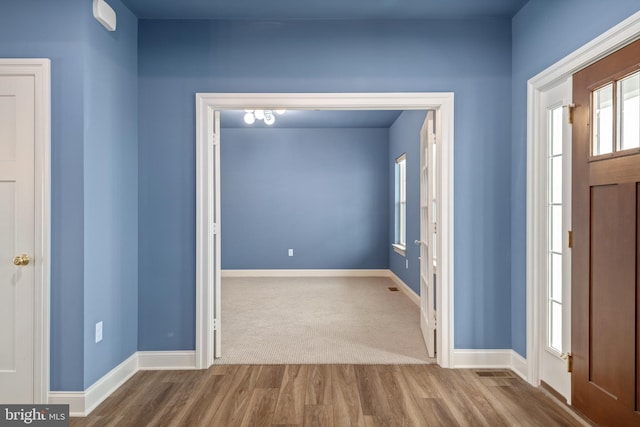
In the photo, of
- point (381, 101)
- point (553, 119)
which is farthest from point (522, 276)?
point (381, 101)

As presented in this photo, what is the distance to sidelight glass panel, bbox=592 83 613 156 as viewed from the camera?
2.15 metres

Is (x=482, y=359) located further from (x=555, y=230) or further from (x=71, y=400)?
(x=71, y=400)

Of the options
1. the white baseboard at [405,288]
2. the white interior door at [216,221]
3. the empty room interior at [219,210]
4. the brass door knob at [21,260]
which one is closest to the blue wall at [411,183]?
the white baseboard at [405,288]

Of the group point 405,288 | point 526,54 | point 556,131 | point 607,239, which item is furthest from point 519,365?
point 405,288

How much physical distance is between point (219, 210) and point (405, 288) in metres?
3.65

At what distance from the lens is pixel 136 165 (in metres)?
3.18

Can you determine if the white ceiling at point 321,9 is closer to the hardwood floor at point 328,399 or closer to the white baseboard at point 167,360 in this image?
the white baseboard at point 167,360

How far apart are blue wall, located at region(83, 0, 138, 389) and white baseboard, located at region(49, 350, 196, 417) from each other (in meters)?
0.06

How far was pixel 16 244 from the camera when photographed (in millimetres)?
2455

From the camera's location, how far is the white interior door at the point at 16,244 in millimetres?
2451

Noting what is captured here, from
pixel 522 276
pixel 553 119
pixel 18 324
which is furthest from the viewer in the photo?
pixel 522 276

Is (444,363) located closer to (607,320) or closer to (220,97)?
(607,320)

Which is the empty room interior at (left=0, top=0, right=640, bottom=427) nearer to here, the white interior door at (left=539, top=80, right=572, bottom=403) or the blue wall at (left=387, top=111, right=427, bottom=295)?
the white interior door at (left=539, top=80, right=572, bottom=403)

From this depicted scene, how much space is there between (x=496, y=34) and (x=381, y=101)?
102cm
